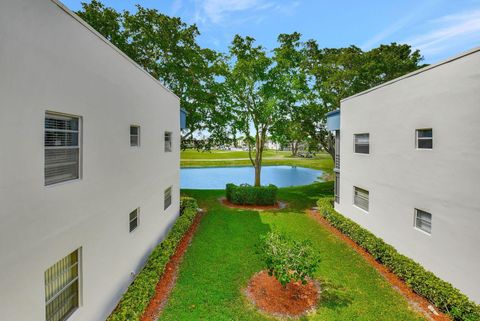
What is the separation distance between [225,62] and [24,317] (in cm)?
2000

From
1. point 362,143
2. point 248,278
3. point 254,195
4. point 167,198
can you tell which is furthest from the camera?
point 254,195

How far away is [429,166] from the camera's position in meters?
7.82

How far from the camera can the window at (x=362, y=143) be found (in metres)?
11.8

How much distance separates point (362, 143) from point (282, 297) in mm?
8471

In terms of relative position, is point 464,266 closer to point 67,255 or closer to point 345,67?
point 67,255

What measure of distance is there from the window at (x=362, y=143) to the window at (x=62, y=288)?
1185 cm

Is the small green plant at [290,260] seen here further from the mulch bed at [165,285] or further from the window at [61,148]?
the window at [61,148]

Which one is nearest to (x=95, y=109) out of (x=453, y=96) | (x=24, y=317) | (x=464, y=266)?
(x=24, y=317)

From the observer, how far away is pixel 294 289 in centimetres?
768

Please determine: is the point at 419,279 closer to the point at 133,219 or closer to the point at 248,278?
the point at 248,278

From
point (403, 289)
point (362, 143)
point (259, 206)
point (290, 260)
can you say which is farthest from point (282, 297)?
point (259, 206)

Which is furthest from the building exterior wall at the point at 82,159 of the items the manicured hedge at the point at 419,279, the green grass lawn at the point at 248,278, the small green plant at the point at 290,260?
the manicured hedge at the point at 419,279

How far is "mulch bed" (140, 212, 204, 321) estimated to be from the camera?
6.59 metres

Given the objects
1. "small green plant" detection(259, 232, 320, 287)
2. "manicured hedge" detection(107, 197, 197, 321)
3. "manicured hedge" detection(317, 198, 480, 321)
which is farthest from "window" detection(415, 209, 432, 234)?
"manicured hedge" detection(107, 197, 197, 321)
